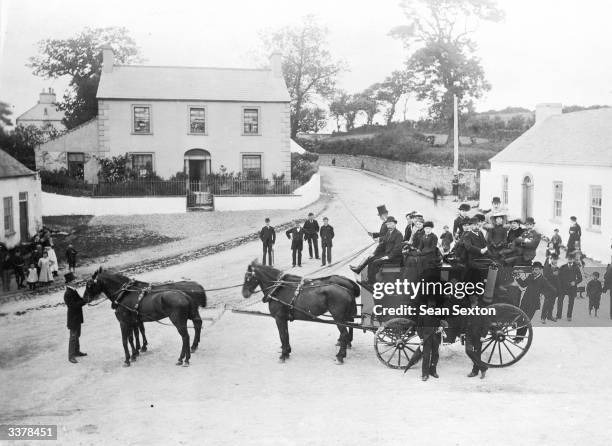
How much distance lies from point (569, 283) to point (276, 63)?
19.6ft

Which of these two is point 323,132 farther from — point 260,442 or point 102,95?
point 260,442

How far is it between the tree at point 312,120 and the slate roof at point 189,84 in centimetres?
93

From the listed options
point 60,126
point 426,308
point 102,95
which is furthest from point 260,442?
point 102,95

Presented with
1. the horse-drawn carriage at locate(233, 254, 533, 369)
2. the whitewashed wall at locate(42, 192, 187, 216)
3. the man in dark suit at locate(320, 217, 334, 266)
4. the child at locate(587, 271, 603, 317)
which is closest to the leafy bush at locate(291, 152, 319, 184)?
the man in dark suit at locate(320, 217, 334, 266)

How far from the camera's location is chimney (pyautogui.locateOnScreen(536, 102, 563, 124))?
34.6ft

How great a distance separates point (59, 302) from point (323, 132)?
6082 mm

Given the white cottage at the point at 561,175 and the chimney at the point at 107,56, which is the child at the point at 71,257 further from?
the white cottage at the point at 561,175

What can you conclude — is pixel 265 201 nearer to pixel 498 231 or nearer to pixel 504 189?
pixel 504 189

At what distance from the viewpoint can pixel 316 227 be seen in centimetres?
1152

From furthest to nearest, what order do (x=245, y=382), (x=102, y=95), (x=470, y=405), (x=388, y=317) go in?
(x=102, y=95) < (x=388, y=317) < (x=245, y=382) < (x=470, y=405)

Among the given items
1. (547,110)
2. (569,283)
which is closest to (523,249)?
(569,283)

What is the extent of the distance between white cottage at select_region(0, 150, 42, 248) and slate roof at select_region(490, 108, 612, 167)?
354 inches

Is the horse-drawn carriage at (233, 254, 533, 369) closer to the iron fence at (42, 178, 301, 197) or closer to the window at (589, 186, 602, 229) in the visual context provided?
the window at (589, 186, 602, 229)

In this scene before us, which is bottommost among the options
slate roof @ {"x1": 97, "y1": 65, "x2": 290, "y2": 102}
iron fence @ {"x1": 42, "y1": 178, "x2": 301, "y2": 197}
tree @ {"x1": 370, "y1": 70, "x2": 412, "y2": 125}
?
iron fence @ {"x1": 42, "y1": 178, "x2": 301, "y2": 197}
